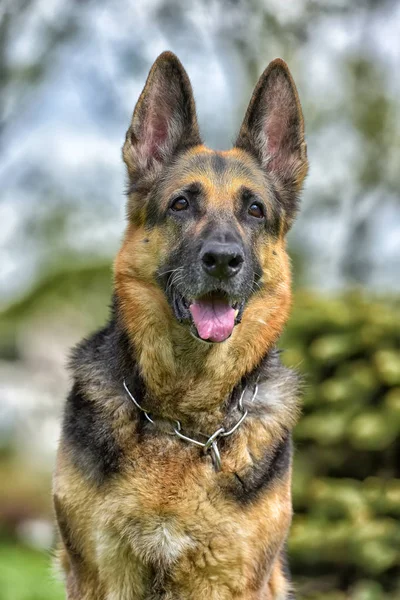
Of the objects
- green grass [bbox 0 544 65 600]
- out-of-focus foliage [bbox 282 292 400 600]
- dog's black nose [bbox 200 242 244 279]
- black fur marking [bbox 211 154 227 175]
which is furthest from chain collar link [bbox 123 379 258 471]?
out-of-focus foliage [bbox 282 292 400 600]

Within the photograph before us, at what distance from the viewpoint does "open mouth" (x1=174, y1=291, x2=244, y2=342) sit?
3.75 m

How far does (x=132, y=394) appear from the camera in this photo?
398 cm

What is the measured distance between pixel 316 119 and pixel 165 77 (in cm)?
1040

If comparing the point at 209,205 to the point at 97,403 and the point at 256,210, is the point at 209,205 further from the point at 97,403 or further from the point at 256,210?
the point at 97,403

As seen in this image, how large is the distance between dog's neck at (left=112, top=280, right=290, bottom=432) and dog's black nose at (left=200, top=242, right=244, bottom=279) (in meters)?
0.38

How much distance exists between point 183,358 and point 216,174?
0.95 meters

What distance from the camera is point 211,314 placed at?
151 inches

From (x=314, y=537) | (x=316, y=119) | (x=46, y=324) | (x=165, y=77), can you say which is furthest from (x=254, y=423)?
(x=316, y=119)

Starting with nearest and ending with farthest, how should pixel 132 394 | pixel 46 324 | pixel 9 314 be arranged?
pixel 132 394, pixel 46 324, pixel 9 314

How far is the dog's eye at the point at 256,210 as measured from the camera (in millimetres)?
4164

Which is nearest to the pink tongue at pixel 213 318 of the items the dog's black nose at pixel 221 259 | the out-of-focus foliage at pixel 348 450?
the dog's black nose at pixel 221 259

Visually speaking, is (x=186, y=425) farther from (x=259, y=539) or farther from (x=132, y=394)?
(x=259, y=539)

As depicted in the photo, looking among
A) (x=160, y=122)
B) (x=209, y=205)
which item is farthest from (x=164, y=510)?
(x=160, y=122)

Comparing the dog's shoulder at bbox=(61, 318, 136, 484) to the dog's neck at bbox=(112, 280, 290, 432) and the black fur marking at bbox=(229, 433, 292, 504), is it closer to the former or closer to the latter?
the dog's neck at bbox=(112, 280, 290, 432)
